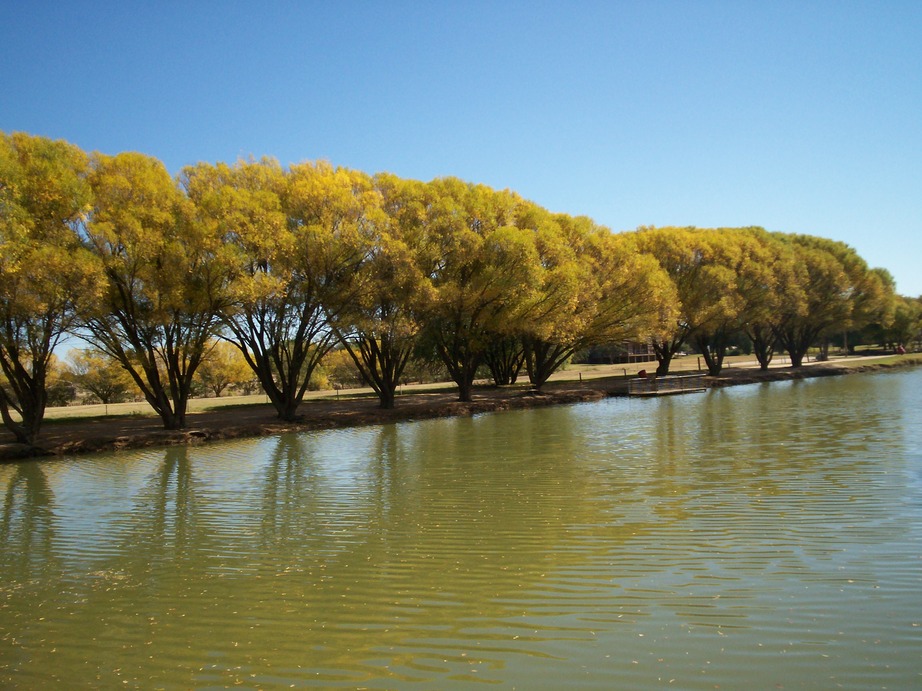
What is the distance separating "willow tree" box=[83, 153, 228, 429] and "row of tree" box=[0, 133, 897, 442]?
0.08m

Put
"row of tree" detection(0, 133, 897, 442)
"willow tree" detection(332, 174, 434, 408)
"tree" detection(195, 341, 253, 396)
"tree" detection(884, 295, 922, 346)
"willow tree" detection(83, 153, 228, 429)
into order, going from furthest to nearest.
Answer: "tree" detection(884, 295, 922, 346)
"tree" detection(195, 341, 253, 396)
"willow tree" detection(332, 174, 434, 408)
"willow tree" detection(83, 153, 228, 429)
"row of tree" detection(0, 133, 897, 442)

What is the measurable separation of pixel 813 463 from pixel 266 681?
13650 millimetres

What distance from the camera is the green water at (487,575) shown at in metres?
6.09

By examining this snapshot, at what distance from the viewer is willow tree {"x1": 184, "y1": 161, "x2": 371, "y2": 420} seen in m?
29.5

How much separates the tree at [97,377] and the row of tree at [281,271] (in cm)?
1003

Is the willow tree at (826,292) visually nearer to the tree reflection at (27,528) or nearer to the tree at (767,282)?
the tree at (767,282)

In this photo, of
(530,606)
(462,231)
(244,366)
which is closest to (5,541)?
(530,606)

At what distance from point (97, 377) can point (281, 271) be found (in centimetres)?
3324

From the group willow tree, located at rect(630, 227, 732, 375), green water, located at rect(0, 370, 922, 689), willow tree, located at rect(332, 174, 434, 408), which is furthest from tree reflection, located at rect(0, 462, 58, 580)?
willow tree, located at rect(630, 227, 732, 375)

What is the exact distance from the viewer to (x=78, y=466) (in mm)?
22688

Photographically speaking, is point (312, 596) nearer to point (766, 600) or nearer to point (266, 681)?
point (266, 681)

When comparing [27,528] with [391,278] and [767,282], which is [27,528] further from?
[767,282]

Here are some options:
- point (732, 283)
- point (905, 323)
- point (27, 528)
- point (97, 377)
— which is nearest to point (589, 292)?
point (732, 283)

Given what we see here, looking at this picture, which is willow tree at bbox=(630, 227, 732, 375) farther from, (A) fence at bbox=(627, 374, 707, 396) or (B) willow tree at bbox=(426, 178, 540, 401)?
(B) willow tree at bbox=(426, 178, 540, 401)
